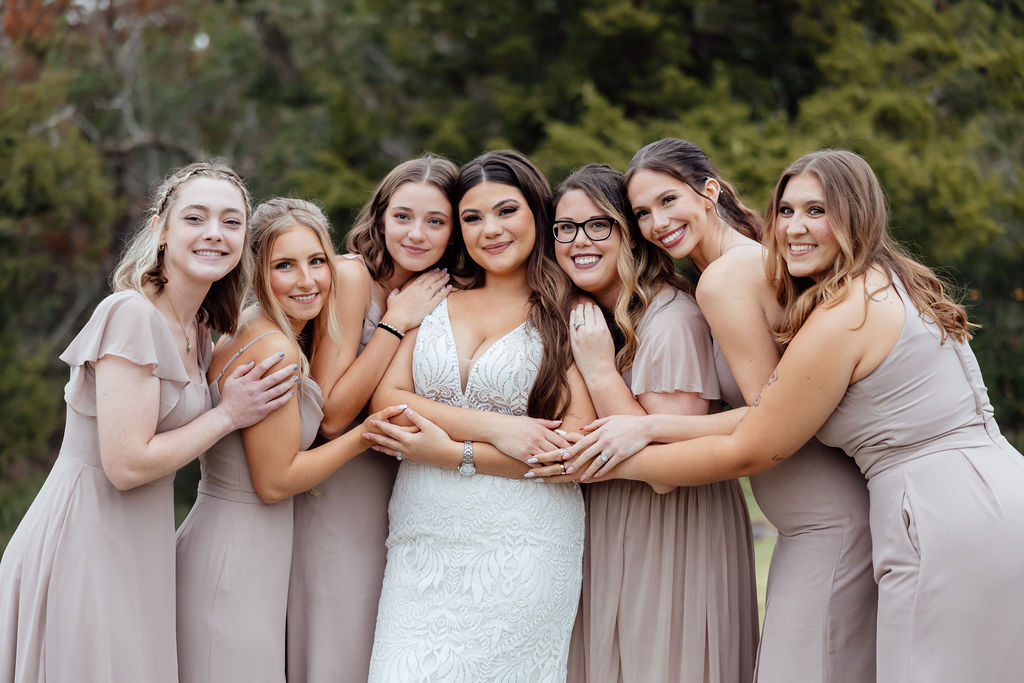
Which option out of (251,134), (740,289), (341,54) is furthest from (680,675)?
(251,134)

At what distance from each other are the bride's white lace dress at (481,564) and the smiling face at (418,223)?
0.54 metres

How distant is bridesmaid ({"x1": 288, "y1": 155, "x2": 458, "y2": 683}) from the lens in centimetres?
416

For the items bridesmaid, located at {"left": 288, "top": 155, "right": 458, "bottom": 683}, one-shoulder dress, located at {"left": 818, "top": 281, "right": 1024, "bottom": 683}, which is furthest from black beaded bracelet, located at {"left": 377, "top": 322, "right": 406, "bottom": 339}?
one-shoulder dress, located at {"left": 818, "top": 281, "right": 1024, "bottom": 683}

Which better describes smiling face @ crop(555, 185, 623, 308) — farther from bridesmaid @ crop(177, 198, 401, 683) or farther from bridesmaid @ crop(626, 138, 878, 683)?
bridesmaid @ crop(177, 198, 401, 683)

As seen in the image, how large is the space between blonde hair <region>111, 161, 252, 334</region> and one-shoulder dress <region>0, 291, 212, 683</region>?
0.17 meters

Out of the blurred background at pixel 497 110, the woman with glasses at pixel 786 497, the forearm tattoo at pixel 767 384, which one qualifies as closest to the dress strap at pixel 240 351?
the woman with glasses at pixel 786 497

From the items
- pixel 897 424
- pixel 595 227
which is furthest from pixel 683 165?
pixel 897 424

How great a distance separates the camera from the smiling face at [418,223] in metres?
4.50

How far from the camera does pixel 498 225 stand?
432 cm

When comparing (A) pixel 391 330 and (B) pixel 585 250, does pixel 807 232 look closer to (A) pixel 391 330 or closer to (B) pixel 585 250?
(B) pixel 585 250

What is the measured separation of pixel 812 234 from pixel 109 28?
57.7ft

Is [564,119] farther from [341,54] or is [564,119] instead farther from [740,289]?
[740,289]

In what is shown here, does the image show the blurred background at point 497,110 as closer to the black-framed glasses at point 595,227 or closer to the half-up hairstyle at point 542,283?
the half-up hairstyle at point 542,283

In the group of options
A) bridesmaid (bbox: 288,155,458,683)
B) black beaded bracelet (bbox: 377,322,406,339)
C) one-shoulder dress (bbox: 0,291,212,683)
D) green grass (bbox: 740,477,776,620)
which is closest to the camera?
one-shoulder dress (bbox: 0,291,212,683)
